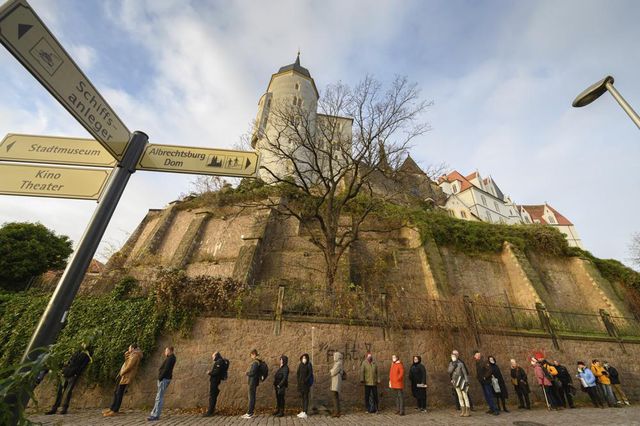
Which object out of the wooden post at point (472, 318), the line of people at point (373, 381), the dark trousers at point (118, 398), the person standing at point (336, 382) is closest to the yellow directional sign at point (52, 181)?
the line of people at point (373, 381)

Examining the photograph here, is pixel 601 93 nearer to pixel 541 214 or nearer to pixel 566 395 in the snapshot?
pixel 566 395

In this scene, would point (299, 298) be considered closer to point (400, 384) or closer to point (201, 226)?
point (400, 384)

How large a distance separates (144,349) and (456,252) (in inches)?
730

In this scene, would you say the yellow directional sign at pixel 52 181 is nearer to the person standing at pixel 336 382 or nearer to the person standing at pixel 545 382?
the person standing at pixel 336 382

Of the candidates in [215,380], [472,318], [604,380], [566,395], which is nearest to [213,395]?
[215,380]

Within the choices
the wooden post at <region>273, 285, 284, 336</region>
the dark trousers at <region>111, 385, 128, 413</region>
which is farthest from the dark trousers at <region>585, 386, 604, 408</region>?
the dark trousers at <region>111, 385, 128, 413</region>

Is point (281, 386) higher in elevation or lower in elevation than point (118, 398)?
higher

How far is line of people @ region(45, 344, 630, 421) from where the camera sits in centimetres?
781

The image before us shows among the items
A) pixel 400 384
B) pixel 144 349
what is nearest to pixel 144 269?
pixel 144 349

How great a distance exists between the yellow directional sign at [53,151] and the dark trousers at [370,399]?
8.98m

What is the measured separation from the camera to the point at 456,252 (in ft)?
65.9

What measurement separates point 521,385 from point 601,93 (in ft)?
30.1

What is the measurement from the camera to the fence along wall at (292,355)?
8742 mm

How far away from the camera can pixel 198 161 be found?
3582mm
